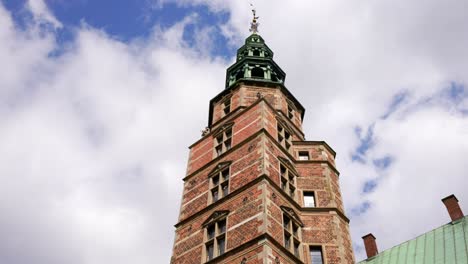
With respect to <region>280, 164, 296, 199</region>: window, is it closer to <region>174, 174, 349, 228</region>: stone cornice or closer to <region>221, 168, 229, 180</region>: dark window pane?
<region>174, 174, 349, 228</region>: stone cornice

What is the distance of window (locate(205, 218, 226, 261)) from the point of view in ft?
69.5

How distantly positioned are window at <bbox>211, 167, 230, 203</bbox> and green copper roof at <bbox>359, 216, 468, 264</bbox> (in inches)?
310

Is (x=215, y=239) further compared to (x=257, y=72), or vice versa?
(x=257, y=72)

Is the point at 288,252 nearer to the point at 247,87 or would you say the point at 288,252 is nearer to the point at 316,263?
the point at 316,263

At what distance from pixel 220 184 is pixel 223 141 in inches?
146

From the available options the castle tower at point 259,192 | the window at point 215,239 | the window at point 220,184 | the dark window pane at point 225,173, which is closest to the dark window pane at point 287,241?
the castle tower at point 259,192

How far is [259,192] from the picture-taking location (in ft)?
70.9

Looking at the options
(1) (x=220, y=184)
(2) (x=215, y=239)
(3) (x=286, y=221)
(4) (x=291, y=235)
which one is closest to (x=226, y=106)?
(1) (x=220, y=184)

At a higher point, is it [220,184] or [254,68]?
[254,68]

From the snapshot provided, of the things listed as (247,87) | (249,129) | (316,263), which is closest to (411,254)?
(316,263)

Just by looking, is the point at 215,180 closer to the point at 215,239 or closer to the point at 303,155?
the point at 215,239

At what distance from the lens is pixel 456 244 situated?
20.7 m

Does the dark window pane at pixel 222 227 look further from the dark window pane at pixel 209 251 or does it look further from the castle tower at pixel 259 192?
the dark window pane at pixel 209 251

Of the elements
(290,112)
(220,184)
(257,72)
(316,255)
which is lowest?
(316,255)
